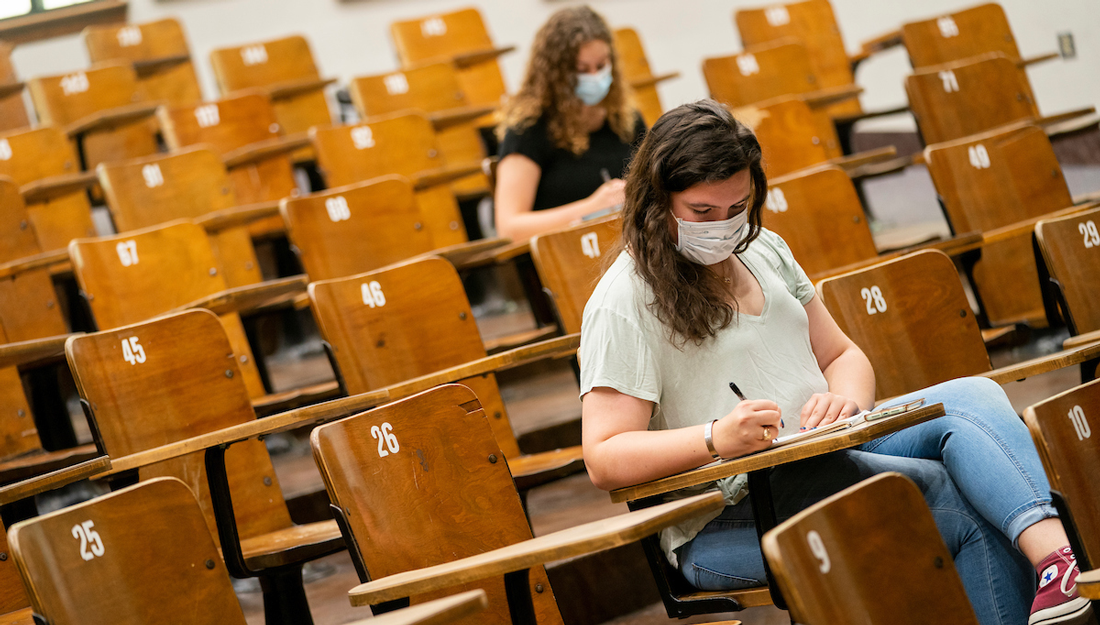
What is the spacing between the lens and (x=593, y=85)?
8.56 feet

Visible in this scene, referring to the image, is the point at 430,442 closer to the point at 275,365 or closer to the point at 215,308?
the point at 215,308

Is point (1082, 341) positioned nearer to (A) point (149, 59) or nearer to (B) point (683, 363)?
(B) point (683, 363)

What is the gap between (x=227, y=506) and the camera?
5.38 feet

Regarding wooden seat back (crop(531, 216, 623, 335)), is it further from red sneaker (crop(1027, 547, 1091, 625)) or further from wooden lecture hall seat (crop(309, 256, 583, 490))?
red sneaker (crop(1027, 547, 1091, 625))

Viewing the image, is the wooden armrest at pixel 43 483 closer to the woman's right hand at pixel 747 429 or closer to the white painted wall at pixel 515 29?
the woman's right hand at pixel 747 429

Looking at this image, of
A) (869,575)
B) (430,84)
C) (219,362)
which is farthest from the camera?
(430,84)

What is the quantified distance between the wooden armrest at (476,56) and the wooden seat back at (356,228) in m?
1.55

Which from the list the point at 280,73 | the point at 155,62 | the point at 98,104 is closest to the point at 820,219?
the point at 280,73

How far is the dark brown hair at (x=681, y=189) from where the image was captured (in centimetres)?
135

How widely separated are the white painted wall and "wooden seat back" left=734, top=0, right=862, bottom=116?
69cm

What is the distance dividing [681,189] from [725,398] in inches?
10.5

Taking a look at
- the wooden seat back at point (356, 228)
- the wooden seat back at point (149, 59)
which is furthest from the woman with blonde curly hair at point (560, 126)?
the wooden seat back at point (149, 59)

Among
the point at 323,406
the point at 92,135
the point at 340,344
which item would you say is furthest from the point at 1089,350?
the point at 92,135

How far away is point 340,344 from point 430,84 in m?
2.21
